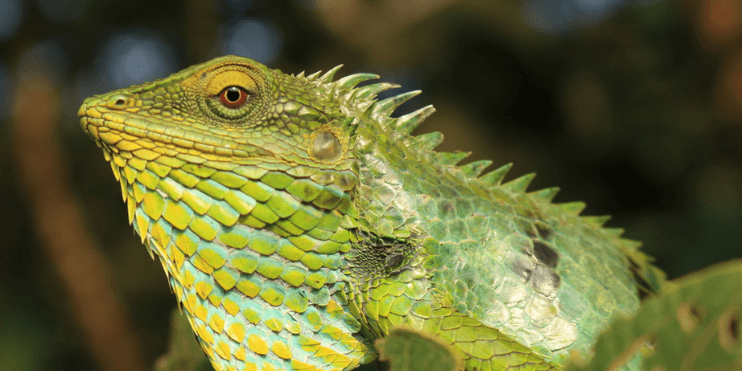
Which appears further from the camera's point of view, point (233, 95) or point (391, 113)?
point (391, 113)

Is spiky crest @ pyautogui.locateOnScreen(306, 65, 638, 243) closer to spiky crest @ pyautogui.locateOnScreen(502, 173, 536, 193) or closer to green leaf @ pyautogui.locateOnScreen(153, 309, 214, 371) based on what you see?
spiky crest @ pyautogui.locateOnScreen(502, 173, 536, 193)

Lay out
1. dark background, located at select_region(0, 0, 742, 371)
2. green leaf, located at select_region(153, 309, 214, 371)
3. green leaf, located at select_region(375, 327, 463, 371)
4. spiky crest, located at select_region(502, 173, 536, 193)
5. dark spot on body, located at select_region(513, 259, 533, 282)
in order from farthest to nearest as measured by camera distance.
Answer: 1. dark background, located at select_region(0, 0, 742, 371)
2. green leaf, located at select_region(153, 309, 214, 371)
3. spiky crest, located at select_region(502, 173, 536, 193)
4. dark spot on body, located at select_region(513, 259, 533, 282)
5. green leaf, located at select_region(375, 327, 463, 371)

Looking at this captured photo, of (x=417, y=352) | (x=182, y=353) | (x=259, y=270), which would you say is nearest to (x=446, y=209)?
(x=259, y=270)

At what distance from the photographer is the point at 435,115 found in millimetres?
11141

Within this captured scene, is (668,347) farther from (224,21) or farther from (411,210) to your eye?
(224,21)

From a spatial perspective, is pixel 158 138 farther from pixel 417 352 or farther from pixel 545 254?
pixel 545 254

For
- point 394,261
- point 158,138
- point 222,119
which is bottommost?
point 394,261

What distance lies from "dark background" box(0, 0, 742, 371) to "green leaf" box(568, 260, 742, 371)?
6.97 m

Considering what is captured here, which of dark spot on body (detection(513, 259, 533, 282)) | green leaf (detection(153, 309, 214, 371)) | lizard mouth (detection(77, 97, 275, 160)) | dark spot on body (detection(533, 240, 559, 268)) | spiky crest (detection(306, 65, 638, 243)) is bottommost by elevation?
green leaf (detection(153, 309, 214, 371))

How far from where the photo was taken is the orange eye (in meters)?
1.85

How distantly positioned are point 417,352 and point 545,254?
0.88 metres

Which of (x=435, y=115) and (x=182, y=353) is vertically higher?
(x=435, y=115)

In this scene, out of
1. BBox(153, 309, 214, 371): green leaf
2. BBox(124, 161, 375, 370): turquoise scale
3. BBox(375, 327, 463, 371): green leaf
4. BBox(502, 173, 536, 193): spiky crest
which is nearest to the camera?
BBox(375, 327, 463, 371): green leaf

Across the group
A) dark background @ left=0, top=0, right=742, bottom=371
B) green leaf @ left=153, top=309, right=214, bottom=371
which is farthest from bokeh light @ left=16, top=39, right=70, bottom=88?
green leaf @ left=153, top=309, right=214, bottom=371
